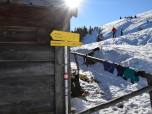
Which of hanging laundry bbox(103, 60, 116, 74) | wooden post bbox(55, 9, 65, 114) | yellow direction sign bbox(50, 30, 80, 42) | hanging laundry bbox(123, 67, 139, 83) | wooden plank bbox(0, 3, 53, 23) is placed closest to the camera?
wooden plank bbox(0, 3, 53, 23)

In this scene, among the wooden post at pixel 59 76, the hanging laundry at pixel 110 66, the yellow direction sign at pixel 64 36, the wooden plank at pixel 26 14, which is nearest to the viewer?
the wooden plank at pixel 26 14

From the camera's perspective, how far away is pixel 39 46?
2119mm

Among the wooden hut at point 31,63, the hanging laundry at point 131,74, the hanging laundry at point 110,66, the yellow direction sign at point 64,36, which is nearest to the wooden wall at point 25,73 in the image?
the wooden hut at point 31,63

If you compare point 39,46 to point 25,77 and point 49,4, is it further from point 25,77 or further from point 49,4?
point 49,4

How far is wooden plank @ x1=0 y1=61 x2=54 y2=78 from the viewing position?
2.00 m

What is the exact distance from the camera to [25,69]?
2062 mm

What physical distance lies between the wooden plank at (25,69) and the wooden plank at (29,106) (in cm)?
53

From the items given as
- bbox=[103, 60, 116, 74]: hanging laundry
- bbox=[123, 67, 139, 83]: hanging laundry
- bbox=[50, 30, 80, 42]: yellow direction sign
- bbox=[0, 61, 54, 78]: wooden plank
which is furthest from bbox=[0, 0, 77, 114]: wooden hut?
bbox=[103, 60, 116, 74]: hanging laundry

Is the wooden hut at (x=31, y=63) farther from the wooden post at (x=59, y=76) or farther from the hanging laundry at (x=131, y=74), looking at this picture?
the hanging laundry at (x=131, y=74)

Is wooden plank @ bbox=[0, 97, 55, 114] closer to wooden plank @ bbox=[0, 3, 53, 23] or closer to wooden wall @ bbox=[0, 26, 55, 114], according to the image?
wooden wall @ bbox=[0, 26, 55, 114]

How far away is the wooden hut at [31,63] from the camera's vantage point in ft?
6.55

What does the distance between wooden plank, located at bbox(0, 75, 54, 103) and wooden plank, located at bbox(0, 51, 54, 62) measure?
1.21 feet


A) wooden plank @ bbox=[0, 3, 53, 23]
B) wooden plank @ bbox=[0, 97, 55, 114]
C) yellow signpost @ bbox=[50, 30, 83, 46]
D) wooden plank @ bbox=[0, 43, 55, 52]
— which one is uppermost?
wooden plank @ bbox=[0, 3, 53, 23]

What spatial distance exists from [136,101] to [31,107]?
418 cm
